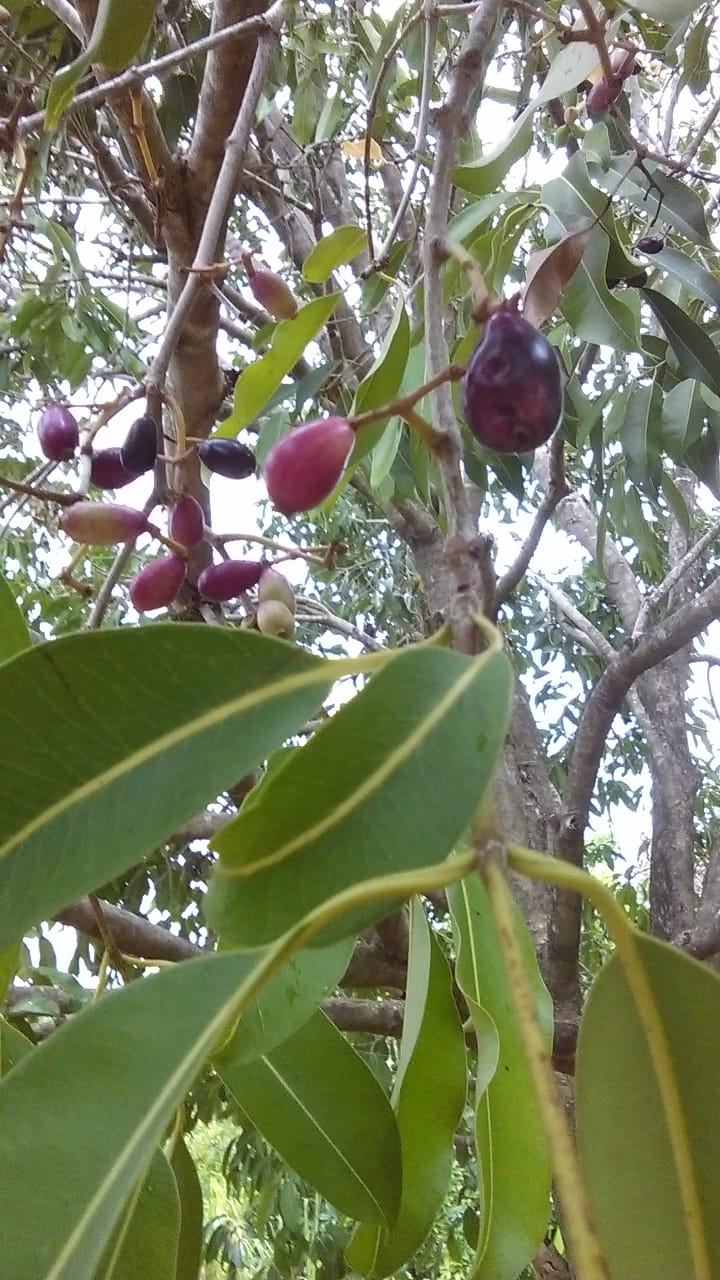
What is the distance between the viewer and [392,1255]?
0.54 metres

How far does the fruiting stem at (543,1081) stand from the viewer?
0.22m

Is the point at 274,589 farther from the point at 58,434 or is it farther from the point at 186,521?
the point at 58,434

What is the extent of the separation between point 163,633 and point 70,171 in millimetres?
1742

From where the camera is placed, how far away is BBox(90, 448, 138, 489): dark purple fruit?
0.73 meters

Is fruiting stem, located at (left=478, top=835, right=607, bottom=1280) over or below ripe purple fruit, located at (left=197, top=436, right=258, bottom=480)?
below

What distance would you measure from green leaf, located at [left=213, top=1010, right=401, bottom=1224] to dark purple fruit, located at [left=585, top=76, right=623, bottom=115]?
0.82 meters

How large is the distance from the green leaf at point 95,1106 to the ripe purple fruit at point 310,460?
0.79ft

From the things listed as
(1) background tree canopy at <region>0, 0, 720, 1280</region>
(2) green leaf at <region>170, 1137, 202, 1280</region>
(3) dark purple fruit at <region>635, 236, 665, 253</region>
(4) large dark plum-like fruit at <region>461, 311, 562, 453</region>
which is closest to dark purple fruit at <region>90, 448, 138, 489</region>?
(1) background tree canopy at <region>0, 0, 720, 1280</region>

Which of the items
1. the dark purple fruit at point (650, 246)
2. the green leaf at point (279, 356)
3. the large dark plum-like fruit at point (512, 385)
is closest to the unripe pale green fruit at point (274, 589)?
the green leaf at point (279, 356)

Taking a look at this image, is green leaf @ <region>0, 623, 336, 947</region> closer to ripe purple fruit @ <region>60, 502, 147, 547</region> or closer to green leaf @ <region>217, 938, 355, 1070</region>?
green leaf @ <region>217, 938, 355, 1070</region>

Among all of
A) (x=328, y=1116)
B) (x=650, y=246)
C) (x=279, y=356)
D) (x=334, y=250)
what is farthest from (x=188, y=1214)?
(x=650, y=246)

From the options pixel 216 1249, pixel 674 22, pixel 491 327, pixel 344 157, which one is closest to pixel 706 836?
pixel 216 1249

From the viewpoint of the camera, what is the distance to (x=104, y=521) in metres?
0.66

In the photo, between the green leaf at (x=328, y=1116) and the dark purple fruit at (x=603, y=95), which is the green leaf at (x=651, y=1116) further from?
the dark purple fruit at (x=603, y=95)
